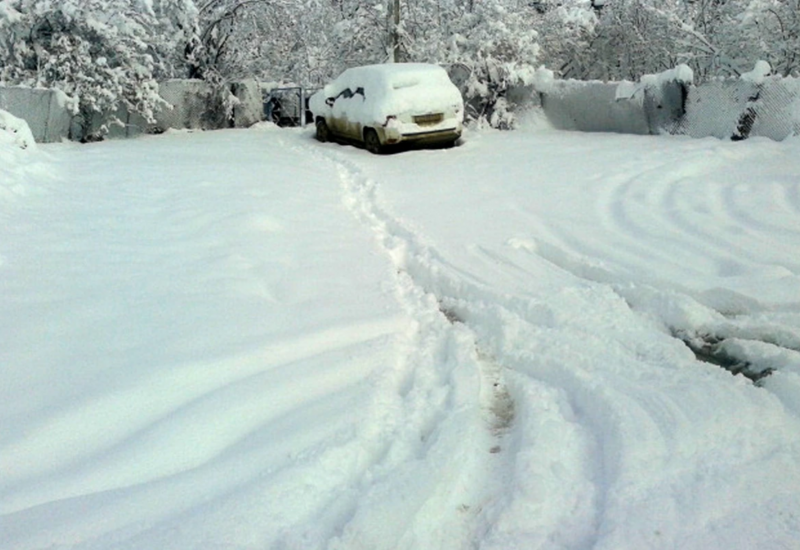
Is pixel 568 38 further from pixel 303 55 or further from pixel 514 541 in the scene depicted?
pixel 514 541

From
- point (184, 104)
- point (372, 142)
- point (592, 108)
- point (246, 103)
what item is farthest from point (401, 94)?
point (246, 103)

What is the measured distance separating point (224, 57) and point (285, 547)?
21.8 metres

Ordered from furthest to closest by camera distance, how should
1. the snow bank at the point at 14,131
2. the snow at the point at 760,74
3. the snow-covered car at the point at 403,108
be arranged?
the snow-covered car at the point at 403,108, the snow at the point at 760,74, the snow bank at the point at 14,131

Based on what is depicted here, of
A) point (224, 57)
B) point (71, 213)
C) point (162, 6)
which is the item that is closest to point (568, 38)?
point (224, 57)

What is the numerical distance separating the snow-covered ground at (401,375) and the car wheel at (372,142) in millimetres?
5259

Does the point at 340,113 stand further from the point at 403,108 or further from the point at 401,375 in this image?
the point at 401,375

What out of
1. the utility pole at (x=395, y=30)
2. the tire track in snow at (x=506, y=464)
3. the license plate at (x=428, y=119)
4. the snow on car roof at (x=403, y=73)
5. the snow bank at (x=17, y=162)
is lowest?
the tire track in snow at (x=506, y=464)

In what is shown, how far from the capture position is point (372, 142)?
13172 millimetres

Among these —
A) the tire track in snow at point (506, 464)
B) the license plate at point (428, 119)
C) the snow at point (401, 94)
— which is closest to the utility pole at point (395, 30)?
the snow at point (401, 94)

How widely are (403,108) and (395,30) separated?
10102 mm

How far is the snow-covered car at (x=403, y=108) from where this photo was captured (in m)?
12.6

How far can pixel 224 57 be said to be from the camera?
22.1m

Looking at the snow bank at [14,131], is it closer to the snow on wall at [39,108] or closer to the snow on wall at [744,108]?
the snow on wall at [39,108]

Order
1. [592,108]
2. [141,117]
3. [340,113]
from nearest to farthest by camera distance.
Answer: [340,113], [592,108], [141,117]
